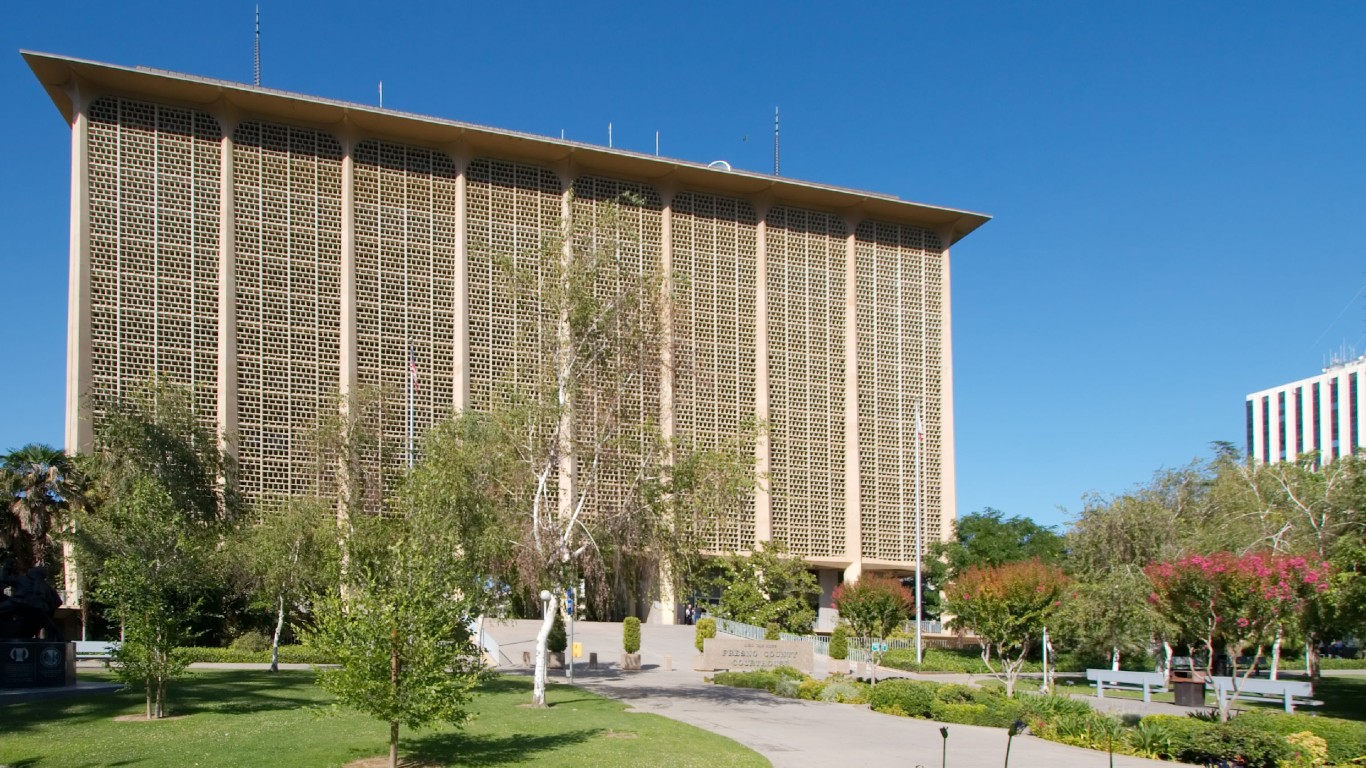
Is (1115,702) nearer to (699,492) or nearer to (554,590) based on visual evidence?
(699,492)

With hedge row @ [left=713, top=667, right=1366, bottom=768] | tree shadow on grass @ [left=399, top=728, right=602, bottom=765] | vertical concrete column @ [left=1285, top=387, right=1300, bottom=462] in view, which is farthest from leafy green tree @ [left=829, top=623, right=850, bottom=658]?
vertical concrete column @ [left=1285, top=387, right=1300, bottom=462]

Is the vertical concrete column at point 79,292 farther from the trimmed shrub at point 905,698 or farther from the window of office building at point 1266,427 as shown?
the window of office building at point 1266,427

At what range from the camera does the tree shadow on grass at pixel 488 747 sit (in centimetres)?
1697

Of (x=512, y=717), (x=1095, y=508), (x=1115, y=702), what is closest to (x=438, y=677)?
(x=512, y=717)

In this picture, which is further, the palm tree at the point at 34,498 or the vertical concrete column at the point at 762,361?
the vertical concrete column at the point at 762,361

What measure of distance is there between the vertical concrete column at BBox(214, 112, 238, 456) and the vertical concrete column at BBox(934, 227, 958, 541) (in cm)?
3318

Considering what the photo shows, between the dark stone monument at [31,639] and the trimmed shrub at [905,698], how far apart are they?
17.8 meters

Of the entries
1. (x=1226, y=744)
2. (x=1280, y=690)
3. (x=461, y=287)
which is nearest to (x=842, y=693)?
(x=1226, y=744)

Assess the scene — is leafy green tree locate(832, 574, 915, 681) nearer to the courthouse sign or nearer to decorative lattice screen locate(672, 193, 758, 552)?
decorative lattice screen locate(672, 193, 758, 552)

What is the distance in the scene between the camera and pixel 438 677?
1590cm

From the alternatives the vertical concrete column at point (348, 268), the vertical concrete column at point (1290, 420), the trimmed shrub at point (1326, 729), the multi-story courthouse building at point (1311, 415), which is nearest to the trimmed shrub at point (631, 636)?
the vertical concrete column at point (348, 268)

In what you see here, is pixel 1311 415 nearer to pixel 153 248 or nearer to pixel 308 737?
pixel 153 248

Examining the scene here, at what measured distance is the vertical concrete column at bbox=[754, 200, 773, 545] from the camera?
5441 cm

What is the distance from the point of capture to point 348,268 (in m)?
47.8
